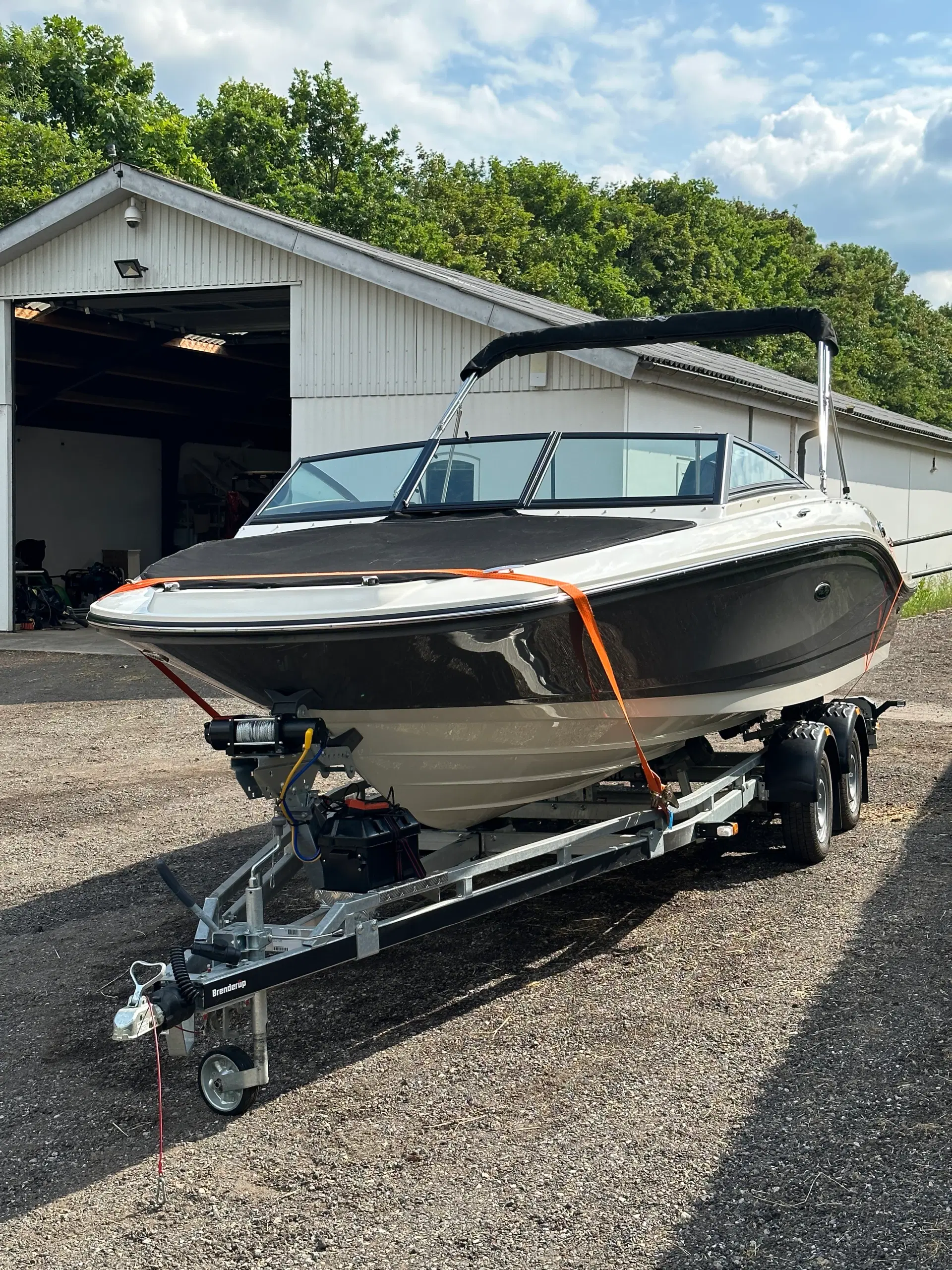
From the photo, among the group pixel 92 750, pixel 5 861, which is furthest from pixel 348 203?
pixel 5 861

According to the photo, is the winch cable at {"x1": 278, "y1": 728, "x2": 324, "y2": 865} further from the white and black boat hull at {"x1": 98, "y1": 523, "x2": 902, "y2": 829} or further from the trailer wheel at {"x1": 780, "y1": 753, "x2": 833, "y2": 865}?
the trailer wheel at {"x1": 780, "y1": 753, "x2": 833, "y2": 865}

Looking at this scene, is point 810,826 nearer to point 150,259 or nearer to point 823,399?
point 823,399

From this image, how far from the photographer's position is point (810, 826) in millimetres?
5648

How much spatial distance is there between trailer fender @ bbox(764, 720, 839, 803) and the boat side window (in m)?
1.17

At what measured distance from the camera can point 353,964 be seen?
4.77 metres

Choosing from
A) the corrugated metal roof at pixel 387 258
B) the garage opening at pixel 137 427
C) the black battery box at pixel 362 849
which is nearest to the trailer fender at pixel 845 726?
the black battery box at pixel 362 849

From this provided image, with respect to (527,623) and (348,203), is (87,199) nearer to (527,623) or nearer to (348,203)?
(527,623)

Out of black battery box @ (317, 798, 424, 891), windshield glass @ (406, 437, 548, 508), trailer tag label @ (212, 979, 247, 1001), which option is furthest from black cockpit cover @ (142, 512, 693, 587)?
trailer tag label @ (212, 979, 247, 1001)

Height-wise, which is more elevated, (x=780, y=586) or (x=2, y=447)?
(x=2, y=447)

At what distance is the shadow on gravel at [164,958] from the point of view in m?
3.45

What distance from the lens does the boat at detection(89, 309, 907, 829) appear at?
3799 mm

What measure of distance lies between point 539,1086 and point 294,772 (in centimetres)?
121

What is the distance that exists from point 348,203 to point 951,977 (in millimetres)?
35296

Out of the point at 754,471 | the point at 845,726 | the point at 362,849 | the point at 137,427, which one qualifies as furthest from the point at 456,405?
the point at 137,427
